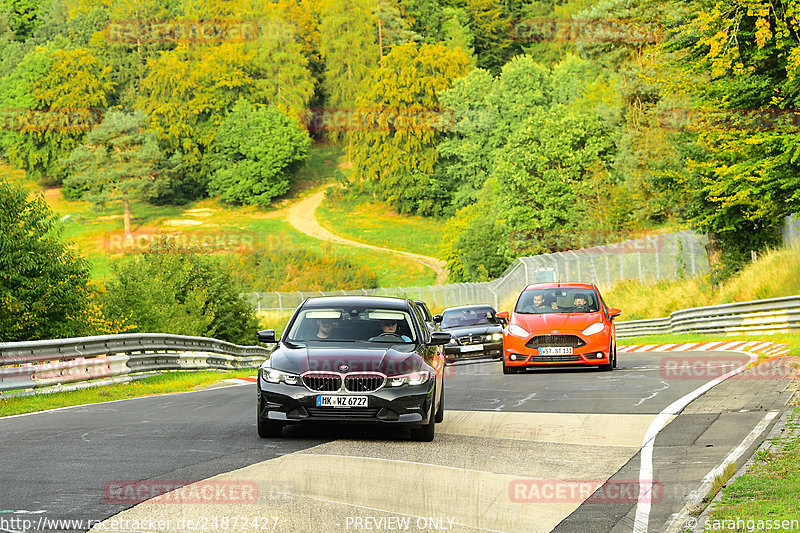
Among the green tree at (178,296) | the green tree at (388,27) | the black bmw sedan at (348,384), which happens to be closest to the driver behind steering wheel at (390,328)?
the black bmw sedan at (348,384)

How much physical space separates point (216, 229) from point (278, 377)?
10520cm

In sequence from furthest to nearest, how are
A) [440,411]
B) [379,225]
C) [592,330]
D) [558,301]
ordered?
[379,225], [558,301], [592,330], [440,411]

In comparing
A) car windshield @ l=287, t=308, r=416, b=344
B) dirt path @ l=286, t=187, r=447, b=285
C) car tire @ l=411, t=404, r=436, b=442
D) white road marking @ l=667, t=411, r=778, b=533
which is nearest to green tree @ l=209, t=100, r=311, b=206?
dirt path @ l=286, t=187, r=447, b=285

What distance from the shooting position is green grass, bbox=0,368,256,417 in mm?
17484

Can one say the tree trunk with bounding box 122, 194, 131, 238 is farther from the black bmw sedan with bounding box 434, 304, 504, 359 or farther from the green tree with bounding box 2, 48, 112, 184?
the black bmw sedan with bounding box 434, 304, 504, 359

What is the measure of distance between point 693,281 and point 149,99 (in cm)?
10212

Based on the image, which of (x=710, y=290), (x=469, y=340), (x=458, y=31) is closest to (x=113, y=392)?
(x=469, y=340)

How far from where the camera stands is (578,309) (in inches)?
868

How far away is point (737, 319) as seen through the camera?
107 feet

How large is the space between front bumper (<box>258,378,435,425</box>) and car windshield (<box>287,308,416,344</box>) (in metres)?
1.10

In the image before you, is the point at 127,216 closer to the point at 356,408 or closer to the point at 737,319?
the point at 737,319

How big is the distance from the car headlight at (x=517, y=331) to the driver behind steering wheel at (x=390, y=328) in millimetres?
8961

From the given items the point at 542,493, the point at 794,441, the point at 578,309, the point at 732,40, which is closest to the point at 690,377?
the point at 578,309

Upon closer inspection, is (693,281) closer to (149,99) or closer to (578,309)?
(578,309)
